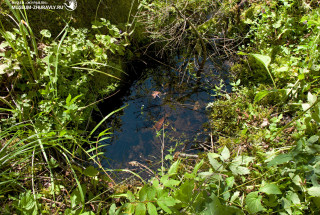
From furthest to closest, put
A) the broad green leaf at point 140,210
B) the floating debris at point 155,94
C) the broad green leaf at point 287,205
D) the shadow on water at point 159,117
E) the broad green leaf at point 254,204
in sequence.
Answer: the floating debris at point 155,94 → the shadow on water at point 159,117 → the broad green leaf at point 287,205 → the broad green leaf at point 254,204 → the broad green leaf at point 140,210

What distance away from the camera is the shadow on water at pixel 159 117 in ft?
8.36

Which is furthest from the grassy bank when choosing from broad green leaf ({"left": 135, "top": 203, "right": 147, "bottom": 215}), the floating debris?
the floating debris

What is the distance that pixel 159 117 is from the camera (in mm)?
2838

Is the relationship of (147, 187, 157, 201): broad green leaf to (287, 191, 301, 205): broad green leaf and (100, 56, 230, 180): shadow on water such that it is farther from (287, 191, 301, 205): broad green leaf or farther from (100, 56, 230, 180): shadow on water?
(100, 56, 230, 180): shadow on water

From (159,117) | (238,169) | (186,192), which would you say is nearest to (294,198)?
(238,169)

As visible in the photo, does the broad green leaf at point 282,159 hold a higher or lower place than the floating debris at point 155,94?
higher

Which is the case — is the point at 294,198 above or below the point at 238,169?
below

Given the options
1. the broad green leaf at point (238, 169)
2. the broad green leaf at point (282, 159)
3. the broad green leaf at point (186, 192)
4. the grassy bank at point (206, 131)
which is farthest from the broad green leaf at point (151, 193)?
the broad green leaf at point (282, 159)

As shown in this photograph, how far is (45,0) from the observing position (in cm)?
255

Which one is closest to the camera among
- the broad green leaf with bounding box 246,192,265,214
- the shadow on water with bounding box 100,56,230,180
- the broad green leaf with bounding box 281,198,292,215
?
the broad green leaf with bounding box 246,192,265,214

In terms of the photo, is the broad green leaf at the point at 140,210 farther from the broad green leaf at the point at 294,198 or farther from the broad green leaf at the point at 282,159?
the broad green leaf at the point at 294,198

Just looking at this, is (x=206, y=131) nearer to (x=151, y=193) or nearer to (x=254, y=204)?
(x=254, y=204)

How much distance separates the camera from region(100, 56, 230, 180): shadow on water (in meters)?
2.55

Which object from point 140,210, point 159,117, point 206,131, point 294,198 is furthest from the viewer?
point 159,117
